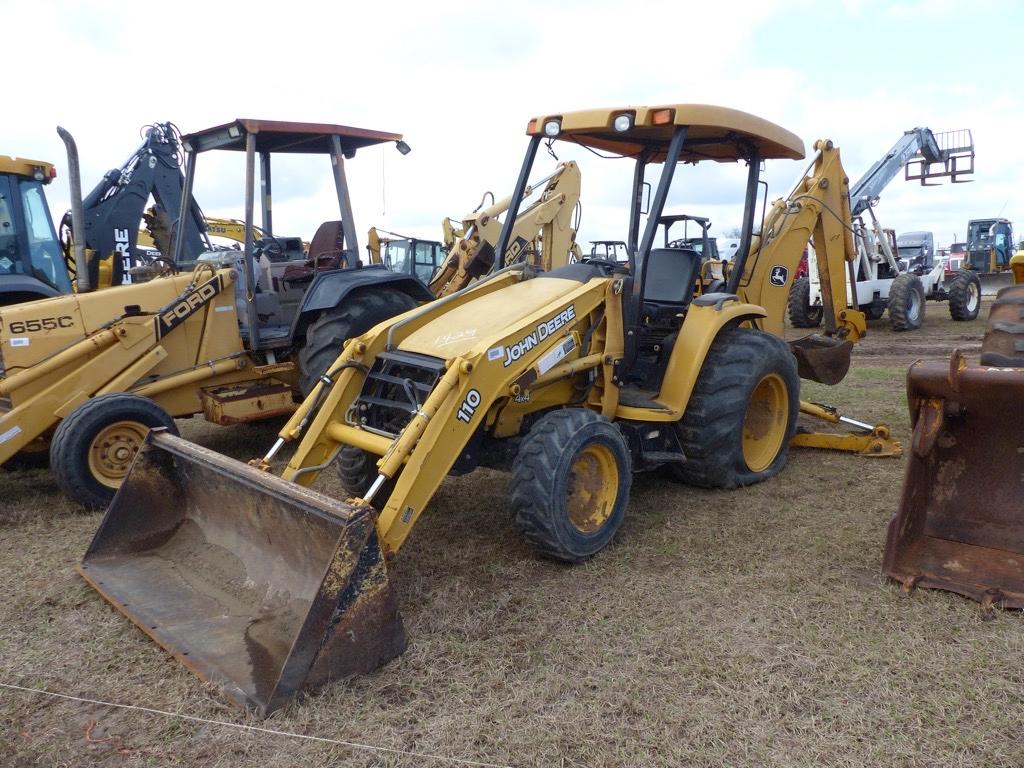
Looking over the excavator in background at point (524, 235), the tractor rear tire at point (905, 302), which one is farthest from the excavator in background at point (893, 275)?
the excavator in background at point (524, 235)

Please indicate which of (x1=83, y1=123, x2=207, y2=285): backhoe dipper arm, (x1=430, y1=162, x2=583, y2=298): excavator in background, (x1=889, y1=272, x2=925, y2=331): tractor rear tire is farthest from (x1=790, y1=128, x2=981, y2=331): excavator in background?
(x1=83, y1=123, x2=207, y2=285): backhoe dipper arm

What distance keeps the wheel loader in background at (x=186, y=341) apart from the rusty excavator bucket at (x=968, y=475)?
395 cm

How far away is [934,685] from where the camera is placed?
116 inches

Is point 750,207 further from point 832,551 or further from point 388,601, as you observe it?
point 388,601

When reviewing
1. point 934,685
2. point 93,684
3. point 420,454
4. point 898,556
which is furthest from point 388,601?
point 898,556

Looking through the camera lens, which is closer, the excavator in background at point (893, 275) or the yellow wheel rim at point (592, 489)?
the yellow wheel rim at point (592, 489)

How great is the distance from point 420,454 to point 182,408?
11.2 ft

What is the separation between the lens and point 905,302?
568 inches

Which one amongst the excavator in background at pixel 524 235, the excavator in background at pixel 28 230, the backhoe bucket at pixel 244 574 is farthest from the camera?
the excavator in background at pixel 524 235

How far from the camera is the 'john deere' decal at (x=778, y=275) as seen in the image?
6.11 metres

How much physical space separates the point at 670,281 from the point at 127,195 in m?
5.88

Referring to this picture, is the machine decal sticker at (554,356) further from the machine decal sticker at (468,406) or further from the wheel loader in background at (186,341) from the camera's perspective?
the wheel loader in background at (186,341)

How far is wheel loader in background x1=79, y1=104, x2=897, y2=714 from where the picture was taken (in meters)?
3.16

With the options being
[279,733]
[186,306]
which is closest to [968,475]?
[279,733]
